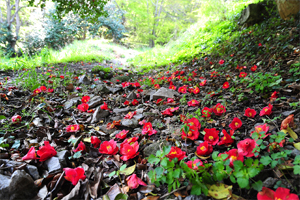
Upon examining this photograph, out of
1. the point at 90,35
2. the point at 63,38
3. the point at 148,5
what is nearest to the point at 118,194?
the point at 63,38

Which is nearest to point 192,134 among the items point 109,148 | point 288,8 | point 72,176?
point 109,148

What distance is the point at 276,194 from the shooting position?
0.77m

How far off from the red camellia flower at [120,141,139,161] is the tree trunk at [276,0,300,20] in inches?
153

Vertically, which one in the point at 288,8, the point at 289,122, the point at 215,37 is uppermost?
the point at 288,8

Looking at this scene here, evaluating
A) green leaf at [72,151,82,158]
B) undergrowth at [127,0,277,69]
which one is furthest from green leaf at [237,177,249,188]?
undergrowth at [127,0,277,69]

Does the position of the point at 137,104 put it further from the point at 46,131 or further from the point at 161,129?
the point at 46,131

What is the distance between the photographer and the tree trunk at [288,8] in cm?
298

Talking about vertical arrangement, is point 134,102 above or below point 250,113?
below

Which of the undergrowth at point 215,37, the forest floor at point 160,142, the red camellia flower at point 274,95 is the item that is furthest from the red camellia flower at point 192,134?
the undergrowth at point 215,37

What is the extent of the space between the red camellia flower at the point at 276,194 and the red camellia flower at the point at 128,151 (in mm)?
801

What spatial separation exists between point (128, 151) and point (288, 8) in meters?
4.00

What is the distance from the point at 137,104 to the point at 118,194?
5.13 feet

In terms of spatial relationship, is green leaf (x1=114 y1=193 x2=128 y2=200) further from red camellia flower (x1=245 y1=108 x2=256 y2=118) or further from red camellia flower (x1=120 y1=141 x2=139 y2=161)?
red camellia flower (x1=245 y1=108 x2=256 y2=118)

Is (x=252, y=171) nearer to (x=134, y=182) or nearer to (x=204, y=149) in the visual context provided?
(x=204, y=149)
